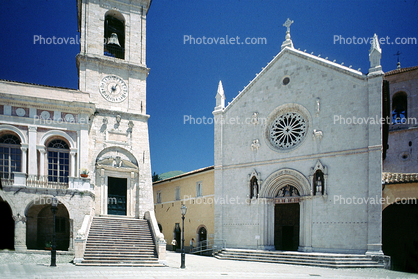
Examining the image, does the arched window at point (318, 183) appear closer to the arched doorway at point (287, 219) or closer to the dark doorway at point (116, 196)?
the arched doorway at point (287, 219)

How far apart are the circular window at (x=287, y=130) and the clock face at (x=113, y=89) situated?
10.5m

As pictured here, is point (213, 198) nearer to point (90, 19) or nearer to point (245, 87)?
point (245, 87)

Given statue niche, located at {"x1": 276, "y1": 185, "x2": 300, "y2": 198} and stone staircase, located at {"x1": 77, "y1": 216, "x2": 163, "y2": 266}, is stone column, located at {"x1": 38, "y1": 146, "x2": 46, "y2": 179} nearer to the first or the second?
stone staircase, located at {"x1": 77, "y1": 216, "x2": 163, "y2": 266}

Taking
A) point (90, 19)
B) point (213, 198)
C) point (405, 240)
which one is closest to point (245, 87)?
point (213, 198)

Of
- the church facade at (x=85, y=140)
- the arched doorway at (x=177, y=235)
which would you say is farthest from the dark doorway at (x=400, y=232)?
the arched doorway at (x=177, y=235)

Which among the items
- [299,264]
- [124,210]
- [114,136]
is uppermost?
[114,136]

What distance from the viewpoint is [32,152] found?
2233cm

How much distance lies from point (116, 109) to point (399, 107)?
22567mm

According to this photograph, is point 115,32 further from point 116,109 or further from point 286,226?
point 286,226

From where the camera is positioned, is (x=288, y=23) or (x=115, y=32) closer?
(x=288, y=23)

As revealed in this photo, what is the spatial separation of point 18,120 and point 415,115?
27694mm

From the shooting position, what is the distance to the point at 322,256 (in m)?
21.6

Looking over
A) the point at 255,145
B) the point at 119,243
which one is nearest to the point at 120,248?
the point at 119,243

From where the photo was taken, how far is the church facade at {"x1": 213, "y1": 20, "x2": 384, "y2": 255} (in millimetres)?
22016
